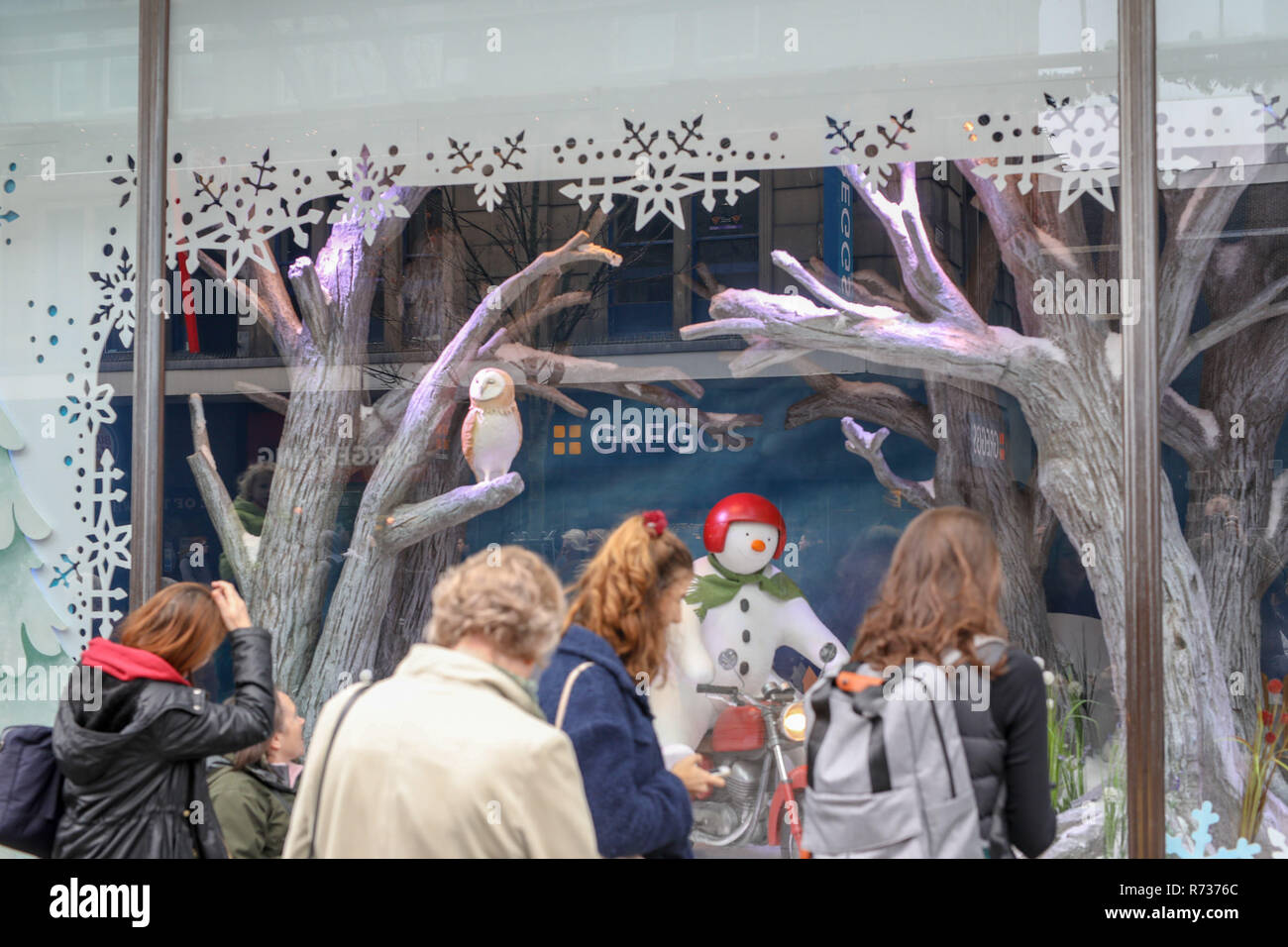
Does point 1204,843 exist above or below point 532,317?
below

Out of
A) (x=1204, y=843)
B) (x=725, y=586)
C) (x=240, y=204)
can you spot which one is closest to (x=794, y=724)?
(x=725, y=586)

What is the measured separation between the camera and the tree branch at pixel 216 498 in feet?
13.3

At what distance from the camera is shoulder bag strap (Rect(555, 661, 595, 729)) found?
7.54ft

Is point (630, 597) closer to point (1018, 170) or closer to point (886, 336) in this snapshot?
point (886, 336)

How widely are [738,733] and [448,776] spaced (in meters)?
1.84

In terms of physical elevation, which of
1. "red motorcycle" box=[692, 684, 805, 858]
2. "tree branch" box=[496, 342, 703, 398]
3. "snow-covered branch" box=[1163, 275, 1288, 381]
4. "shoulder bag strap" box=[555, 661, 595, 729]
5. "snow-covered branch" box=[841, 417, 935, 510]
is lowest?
"red motorcycle" box=[692, 684, 805, 858]

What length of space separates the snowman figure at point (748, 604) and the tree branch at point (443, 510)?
2.22ft

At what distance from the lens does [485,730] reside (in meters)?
1.97

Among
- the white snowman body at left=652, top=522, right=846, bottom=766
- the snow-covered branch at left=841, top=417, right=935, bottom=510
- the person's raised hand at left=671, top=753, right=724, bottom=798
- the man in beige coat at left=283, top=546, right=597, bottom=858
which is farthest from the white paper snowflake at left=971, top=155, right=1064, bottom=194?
the man in beige coat at left=283, top=546, right=597, bottom=858

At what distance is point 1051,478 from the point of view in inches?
142

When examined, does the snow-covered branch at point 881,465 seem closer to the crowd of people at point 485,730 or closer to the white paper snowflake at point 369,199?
the crowd of people at point 485,730

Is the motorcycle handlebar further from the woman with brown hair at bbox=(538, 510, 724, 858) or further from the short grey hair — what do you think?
the short grey hair

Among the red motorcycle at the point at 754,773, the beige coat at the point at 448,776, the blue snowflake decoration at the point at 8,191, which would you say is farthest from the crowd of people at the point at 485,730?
the blue snowflake decoration at the point at 8,191

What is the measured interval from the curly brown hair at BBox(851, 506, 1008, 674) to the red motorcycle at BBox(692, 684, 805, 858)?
3.96 ft
